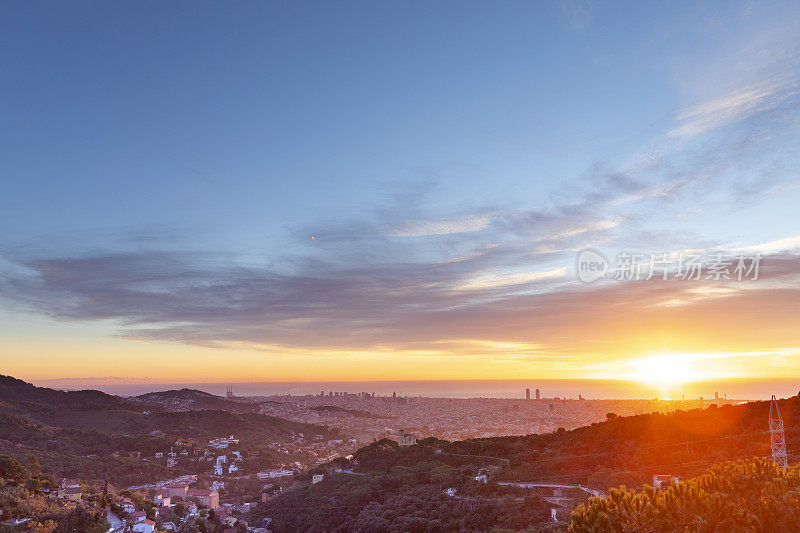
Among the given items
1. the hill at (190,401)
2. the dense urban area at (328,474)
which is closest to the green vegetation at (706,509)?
the dense urban area at (328,474)

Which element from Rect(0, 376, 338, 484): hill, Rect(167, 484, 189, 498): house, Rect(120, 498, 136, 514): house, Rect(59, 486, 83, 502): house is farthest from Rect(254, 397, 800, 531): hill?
Rect(0, 376, 338, 484): hill

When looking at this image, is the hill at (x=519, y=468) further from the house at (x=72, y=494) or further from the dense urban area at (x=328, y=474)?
the house at (x=72, y=494)

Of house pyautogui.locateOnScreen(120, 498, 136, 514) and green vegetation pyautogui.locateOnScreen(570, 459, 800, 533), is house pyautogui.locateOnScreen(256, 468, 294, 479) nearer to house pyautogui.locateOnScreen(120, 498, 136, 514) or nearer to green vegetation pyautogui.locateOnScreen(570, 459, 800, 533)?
house pyautogui.locateOnScreen(120, 498, 136, 514)

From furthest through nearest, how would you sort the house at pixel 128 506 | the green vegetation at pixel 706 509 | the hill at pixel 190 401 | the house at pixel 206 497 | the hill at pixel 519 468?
the hill at pixel 190 401 < the house at pixel 206 497 < the house at pixel 128 506 < the hill at pixel 519 468 < the green vegetation at pixel 706 509

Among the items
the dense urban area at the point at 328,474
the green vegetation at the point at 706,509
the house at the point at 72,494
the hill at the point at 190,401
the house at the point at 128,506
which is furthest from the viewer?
the hill at the point at 190,401

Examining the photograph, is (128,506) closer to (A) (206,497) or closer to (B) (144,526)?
(B) (144,526)

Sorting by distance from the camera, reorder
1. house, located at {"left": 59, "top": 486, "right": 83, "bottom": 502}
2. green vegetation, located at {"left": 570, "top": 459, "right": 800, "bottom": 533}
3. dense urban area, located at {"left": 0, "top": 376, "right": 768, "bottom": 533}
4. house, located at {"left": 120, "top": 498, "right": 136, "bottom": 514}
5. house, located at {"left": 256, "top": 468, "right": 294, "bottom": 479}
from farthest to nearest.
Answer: house, located at {"left": 256, "top": 468, "right": 294, "bottom": 479}
house, located at {"left": 59, "top": 486, "right": 83, "bottom": 502}
house, located at {"left": 120, "top": 498, "right": 136, "bottom": 514}
dense urban area, located at {"left": 0, "top": 376, "right": 768, "bottom": 533}
green vegetation, located at {"left": 570, "top": 459, "right": 800, "bottom": 533}
